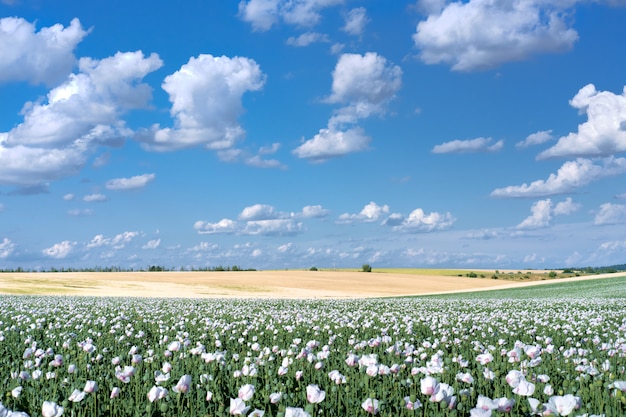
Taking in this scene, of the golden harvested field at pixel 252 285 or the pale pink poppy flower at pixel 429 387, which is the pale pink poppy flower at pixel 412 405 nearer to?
the pale pink poppy flower at pixel 429 387

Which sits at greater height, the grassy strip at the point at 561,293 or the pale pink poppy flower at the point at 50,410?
the pale pink poppy flower at the point at 50,410

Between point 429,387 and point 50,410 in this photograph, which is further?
point 429,387

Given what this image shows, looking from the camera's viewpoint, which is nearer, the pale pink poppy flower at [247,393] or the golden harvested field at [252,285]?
the pale pink poppy flower at [247,393]

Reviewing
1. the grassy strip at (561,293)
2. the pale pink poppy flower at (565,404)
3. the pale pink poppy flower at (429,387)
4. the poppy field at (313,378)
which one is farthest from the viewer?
the grassy strip at (561,293)

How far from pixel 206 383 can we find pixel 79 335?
6.71 metres

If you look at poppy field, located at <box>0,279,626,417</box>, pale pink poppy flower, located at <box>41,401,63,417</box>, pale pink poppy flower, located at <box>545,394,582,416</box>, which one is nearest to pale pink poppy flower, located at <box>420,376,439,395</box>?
poppy field, located at <box>0,279,626,417</box>

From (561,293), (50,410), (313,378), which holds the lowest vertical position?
(561,293)

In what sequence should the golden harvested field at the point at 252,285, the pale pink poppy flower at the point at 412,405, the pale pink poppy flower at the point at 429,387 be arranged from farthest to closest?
the golden harvested field at the point at 252,285 < the pale pink poppy flower at the point at 412,405 < the pale pink poppy flower at the point at 429,387

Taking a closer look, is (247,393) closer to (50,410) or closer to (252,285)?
(50,410)

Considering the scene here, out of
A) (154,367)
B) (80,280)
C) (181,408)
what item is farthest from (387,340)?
(80,280)

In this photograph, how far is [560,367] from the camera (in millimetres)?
8180

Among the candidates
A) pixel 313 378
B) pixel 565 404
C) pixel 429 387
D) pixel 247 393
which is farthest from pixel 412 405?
pixel 313 378

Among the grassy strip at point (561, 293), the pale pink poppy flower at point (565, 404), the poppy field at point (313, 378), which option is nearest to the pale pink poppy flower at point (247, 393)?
the poppy field at point (313, 378)

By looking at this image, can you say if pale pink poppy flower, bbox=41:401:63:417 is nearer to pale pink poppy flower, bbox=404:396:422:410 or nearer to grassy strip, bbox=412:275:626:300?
pale pink poppy flower, bbox=404:396:422:410
